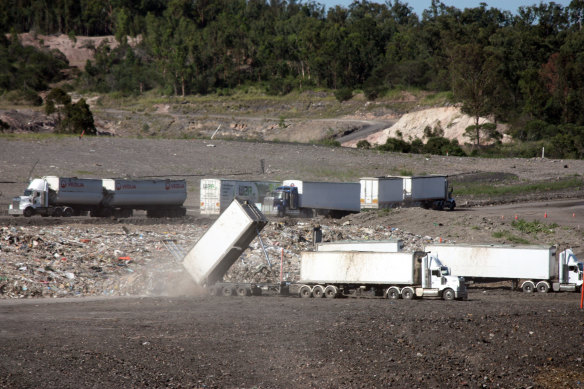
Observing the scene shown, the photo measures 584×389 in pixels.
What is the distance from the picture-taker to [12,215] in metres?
36.0

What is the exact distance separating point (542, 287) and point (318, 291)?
792 cm

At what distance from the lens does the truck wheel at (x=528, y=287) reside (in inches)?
949

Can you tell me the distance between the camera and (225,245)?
2045 cm

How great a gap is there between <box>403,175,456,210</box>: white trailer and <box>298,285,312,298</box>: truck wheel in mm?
25515

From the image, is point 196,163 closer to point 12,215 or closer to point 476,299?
point 12,215

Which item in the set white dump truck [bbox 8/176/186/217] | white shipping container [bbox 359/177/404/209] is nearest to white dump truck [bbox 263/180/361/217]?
white shipping container [bbox 359/177/404/209]

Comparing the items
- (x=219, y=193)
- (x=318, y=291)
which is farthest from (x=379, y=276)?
(x=219, y=193)

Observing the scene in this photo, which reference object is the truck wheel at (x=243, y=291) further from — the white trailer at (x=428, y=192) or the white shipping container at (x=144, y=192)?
the white trailer at (x=428, y=192)

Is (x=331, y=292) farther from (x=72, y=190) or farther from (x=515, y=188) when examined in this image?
(x=515, y=188)

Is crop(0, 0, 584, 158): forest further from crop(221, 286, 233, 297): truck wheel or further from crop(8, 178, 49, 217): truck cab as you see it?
crop(221, 286, 233, 297): truck wheel

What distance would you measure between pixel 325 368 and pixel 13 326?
22.4 feet

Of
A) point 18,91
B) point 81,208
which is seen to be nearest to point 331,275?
point 81,208

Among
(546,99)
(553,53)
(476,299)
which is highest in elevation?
(553,53)

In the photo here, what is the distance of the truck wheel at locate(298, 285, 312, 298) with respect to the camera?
71.1 ft
